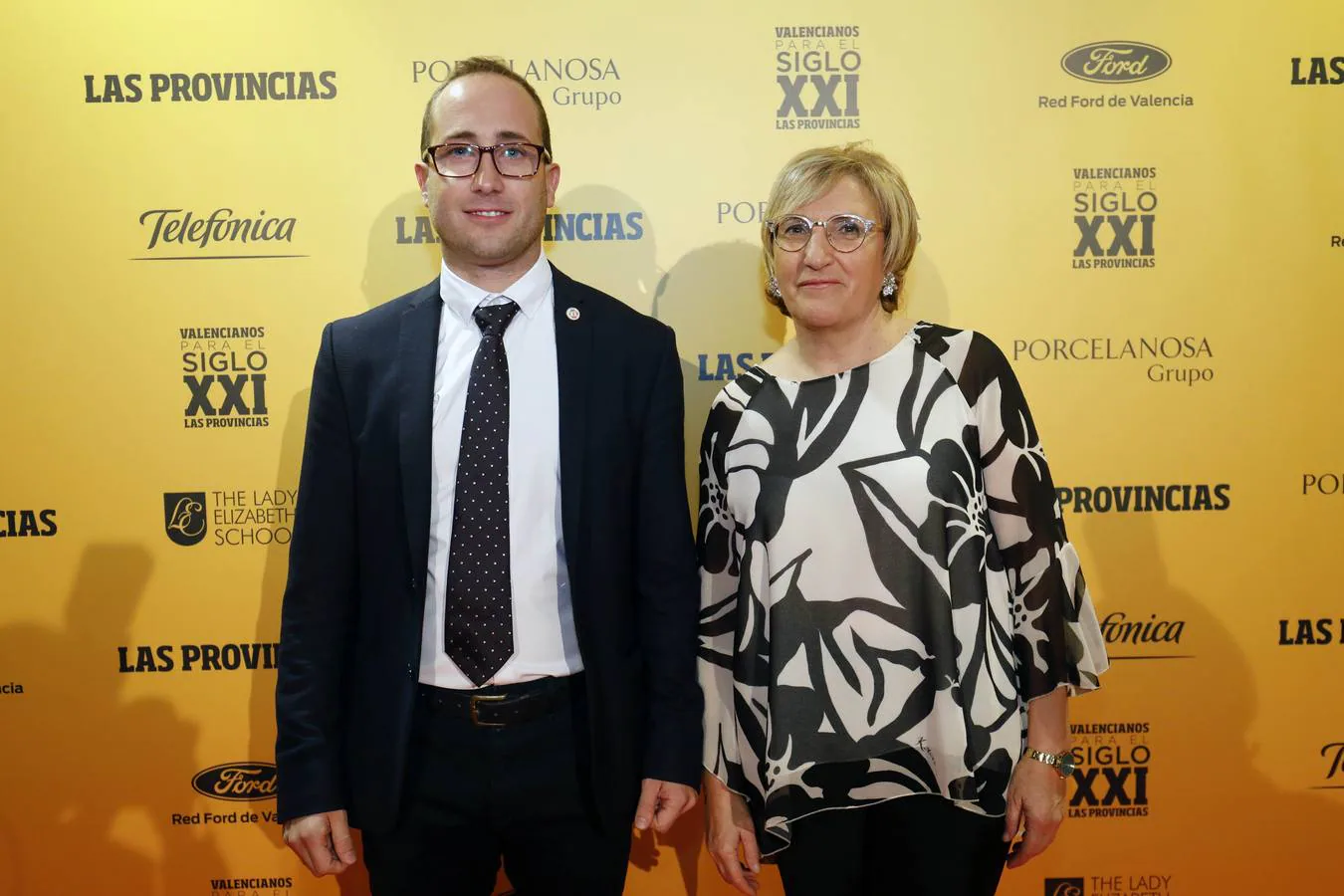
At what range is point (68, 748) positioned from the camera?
8.36 feet

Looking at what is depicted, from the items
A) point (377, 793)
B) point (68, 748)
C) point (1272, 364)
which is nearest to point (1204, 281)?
point (1272, 364)

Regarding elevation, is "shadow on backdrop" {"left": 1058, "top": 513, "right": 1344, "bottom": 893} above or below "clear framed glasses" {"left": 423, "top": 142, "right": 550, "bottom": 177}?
below

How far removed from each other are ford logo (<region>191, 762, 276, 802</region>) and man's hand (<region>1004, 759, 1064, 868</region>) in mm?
1993

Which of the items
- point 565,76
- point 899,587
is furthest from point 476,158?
point 899,587

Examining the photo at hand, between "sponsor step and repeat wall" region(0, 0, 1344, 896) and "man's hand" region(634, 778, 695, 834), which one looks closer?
"man's hand" region(634, 778, 695, 834)

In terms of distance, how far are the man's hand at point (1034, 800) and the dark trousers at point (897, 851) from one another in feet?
0.15

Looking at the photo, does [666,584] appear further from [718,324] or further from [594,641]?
[718,324]

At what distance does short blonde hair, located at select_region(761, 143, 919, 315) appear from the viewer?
173 centimetres

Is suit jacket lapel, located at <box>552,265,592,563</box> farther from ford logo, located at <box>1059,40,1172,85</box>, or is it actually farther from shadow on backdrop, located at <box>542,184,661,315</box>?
ford logo, located at <box>1059,40,1172,85</box>

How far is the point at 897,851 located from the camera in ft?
5.41

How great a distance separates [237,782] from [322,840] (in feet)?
3.41

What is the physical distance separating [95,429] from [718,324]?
176 centimetres

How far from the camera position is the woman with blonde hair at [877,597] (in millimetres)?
1613

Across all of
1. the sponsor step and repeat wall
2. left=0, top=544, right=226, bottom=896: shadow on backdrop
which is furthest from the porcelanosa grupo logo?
left=0, top=544, right=226, bottom=896: shadow on backdrop
